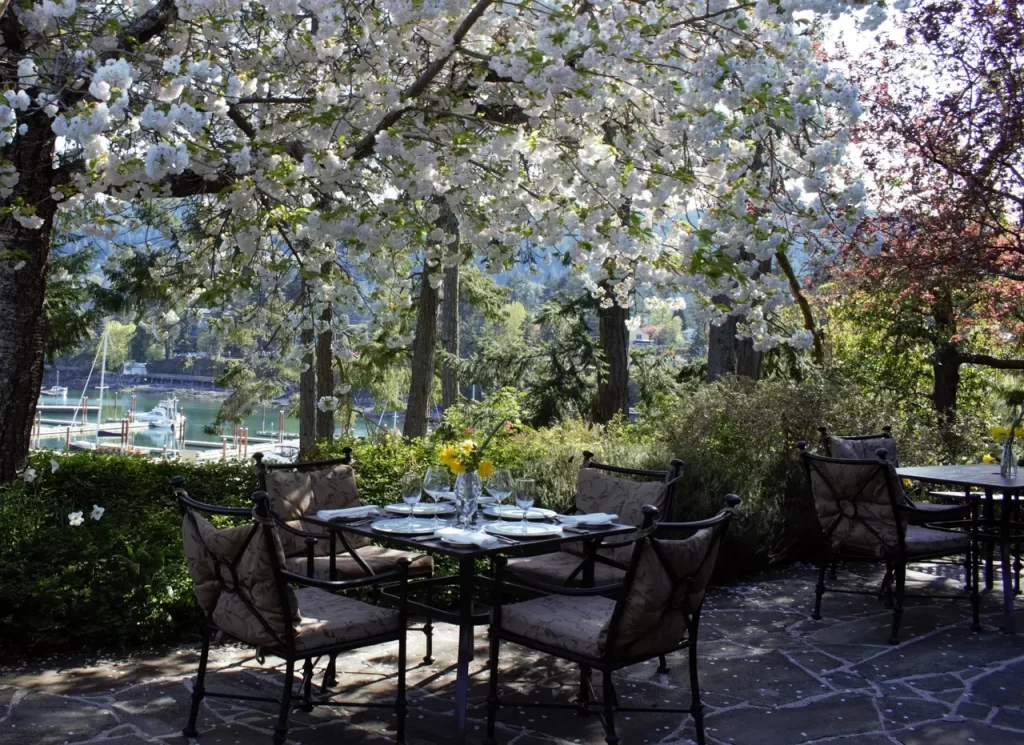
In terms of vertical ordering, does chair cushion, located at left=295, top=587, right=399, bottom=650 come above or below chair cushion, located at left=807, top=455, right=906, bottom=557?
below

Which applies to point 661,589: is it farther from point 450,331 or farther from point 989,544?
point 450,331

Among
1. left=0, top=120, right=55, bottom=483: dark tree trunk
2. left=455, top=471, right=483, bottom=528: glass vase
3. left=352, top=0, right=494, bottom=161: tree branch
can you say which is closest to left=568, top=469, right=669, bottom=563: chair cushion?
left=455, top=471, right=483, bottom=528: glass vase

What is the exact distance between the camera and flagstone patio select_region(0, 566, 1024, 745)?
11.3ft

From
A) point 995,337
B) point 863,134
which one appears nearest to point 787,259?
point 863,134

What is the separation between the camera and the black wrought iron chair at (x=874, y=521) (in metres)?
4.90

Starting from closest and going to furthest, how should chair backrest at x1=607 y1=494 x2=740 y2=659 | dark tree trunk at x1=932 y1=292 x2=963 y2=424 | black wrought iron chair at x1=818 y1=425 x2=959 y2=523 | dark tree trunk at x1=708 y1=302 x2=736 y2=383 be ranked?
1. chair backrest at x1=607 y1=494 x2=740 y2=659
2. black wrought iron chair at x1=818 y1=425 x2=959 y2=523
3. dark tree trunk at x1=708 y1=302 x2=736 y2=383
4. dark tree trunk at x1=932 y1=292 x2=963 y2=424

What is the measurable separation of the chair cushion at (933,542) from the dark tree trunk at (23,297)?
5.36 m

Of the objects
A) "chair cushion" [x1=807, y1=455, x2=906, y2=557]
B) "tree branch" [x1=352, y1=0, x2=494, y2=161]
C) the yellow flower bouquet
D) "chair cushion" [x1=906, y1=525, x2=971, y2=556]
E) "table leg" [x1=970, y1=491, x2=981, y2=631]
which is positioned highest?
"tree branch" [x1=352, y1=0, x2=494, y2=161]

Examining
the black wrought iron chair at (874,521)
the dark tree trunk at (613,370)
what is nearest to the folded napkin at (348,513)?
the black wrought iron chair at (874,521)

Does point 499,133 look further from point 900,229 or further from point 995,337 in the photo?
point 995,337

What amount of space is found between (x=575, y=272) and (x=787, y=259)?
5.48m

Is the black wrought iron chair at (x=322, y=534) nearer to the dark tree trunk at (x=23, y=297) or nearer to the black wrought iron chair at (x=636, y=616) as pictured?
the black wrought iron chair at (x=636, y=616)

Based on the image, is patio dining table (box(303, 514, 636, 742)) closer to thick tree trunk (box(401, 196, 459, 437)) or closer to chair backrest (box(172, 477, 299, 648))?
chair backrest (box(172, 477, 299, 648))

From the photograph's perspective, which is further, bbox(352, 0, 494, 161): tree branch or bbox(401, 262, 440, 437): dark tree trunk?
bbox(401, 262, 440, 437): dark tree trunk
